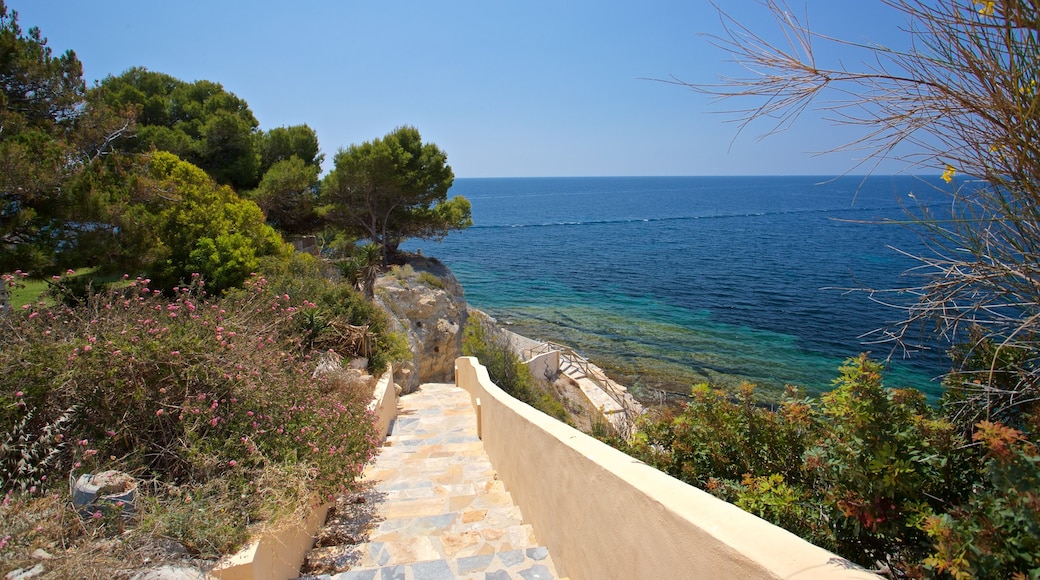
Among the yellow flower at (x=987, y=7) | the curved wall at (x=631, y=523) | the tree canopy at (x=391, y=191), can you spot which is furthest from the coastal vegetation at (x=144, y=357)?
the tree canopy at (x=391, y=191)

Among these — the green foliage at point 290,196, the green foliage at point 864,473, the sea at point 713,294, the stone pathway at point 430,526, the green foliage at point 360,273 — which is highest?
the green foliage at point 290,196

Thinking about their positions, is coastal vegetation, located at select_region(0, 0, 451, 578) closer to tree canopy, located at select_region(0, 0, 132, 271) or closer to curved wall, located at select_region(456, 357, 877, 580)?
tree canopy, located at select_region(0, 0, 132, 271)

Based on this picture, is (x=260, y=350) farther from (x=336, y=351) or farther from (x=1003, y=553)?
(x=1003, y=553)

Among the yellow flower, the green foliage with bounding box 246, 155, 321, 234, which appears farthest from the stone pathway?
the green foliage with bounding box 246, 155, 321, 234

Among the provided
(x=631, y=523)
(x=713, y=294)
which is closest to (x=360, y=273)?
(x=631, y=523)

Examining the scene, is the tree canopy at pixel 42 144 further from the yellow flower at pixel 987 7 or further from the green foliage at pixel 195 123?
the yellow flower at pixel 987 7

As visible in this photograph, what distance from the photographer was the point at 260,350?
482 cm

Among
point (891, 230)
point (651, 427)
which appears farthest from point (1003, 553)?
point (891, 230)

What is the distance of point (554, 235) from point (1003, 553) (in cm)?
7145

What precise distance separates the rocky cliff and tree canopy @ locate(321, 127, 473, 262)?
3.53 m

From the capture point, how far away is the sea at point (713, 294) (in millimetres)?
19719

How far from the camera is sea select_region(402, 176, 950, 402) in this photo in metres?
19.7

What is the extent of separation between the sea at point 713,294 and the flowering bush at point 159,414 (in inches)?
148

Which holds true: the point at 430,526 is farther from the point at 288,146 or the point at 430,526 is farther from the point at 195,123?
the point at 288,146
